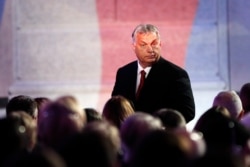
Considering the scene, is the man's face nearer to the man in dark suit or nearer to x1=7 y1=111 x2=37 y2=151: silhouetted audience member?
the man in dark suit

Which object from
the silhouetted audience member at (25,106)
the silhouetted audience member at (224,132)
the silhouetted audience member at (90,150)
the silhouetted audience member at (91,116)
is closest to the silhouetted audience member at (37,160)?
the silhouetted audience member at (90,150)

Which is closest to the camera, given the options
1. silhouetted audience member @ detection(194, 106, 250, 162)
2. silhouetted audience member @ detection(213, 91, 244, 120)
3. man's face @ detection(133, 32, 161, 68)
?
silhouetted audience member @ detection(194, 106, 250, 162)

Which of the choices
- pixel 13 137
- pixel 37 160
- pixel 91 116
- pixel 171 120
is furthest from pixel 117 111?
pixel 37 160

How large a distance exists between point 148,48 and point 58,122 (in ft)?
6.00

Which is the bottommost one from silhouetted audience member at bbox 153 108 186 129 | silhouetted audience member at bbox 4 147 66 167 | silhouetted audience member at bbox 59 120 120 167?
silhouetted audience member at bbox 153 108 186 129

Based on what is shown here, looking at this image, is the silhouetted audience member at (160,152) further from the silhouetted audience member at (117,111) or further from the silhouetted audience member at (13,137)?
the silhouetted audience member at (117,111)

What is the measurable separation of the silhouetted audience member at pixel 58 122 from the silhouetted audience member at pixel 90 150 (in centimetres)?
54

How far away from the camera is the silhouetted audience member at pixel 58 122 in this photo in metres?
3.13

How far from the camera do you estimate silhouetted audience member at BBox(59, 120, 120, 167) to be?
7.96ft

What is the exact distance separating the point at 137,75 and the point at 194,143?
2414 millimetres

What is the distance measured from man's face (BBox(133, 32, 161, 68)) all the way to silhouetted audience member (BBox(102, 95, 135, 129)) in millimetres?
854

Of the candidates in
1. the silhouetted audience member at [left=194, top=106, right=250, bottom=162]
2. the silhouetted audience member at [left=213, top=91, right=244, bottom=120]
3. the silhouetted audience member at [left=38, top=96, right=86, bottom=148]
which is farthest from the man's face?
the silhouetted audience member at [left=38, top=96, right=86, bottom=148]

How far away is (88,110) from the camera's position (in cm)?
412

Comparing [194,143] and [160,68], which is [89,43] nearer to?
[160,68]
